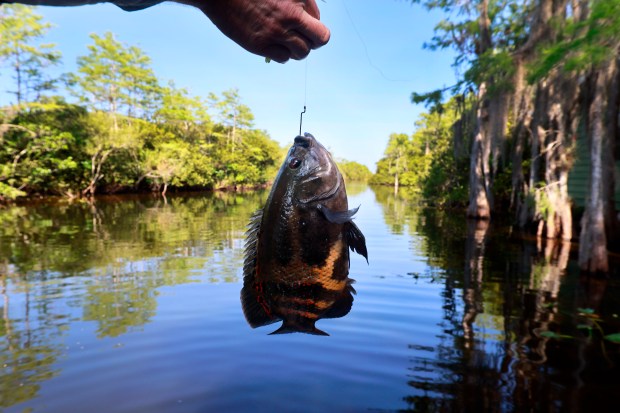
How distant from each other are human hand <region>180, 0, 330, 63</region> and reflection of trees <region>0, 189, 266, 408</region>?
4.69 m

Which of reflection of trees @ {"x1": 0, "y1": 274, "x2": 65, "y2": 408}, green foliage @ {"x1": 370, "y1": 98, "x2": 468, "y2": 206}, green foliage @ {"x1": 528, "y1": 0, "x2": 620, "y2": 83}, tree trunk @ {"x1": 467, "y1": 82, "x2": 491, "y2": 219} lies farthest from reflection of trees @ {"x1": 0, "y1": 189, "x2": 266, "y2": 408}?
green foliage @ {"x1": 370, "y1": 98, "x2": 468, "y2": 206}

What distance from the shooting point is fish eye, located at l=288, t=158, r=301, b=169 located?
5.77ft

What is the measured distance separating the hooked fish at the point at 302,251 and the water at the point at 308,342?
269 centimetres

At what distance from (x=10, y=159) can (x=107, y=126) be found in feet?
29.8

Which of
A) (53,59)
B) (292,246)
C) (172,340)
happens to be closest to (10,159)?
(53,59)

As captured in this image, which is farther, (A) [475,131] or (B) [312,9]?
(A) [475,131]

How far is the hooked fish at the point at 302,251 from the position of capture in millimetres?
1691

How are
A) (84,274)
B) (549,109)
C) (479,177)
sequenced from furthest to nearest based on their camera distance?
1. (479,177)
2. (549,109)
3. (84,274)

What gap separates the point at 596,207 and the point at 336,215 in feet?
34.6

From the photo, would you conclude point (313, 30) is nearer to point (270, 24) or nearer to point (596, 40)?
point (270, 24)

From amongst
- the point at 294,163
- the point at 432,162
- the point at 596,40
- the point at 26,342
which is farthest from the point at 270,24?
the point at 432,162

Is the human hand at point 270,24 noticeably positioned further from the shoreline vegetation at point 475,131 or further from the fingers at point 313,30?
the shoreline vegetation at point 475,131

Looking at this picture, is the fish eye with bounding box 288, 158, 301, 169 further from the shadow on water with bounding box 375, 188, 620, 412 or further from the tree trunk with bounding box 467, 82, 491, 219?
the tree trunk with bounding box 467, 82, 491, 219

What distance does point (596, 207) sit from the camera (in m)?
9.35
